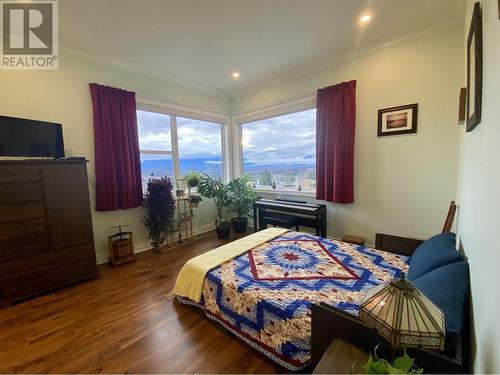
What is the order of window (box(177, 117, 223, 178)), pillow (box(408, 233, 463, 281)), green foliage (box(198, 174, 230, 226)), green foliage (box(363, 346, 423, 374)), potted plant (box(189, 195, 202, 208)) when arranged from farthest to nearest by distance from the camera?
1. window (box(177, 117, 223, 178))
2. green foliage (box(198, 174, 230, 226))
3. potted plant (box(189, 195, 202, 208))
4. pillow (box(408, 233, 463, 281))
5. green foliage (box(363, 346, 423, 374))

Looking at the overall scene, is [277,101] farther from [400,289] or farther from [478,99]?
[400,289]

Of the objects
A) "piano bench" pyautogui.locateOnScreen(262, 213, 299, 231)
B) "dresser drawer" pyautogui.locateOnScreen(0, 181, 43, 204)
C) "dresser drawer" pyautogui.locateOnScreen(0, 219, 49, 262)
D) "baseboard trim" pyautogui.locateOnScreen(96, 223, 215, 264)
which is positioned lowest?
"baseboard trim" pyautogui.locateOnScreen(96, 223, 215, 264)

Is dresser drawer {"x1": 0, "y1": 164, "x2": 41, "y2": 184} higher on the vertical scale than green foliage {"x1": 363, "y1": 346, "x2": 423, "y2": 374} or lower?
higher

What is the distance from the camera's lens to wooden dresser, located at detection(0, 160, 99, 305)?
2.20 metres

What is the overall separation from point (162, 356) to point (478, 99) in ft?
7.72

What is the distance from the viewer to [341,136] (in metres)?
3.19

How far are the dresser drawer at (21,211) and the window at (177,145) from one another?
142cm

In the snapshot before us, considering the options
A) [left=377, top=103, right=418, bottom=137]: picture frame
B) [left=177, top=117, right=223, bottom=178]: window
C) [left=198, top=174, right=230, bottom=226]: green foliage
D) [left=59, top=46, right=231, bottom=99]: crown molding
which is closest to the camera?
[left=377, top=103, right=418, bottom=137]: picture frame

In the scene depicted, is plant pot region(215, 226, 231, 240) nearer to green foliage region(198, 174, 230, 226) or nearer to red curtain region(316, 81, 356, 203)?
green foliage region(198, 174, 230, 226)

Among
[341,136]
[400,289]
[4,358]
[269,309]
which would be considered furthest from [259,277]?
[341,136]

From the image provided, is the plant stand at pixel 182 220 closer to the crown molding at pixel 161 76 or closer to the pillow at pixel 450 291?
the crown molding at pixel 161 76

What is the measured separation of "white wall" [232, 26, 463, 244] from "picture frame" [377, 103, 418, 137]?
0.06 m

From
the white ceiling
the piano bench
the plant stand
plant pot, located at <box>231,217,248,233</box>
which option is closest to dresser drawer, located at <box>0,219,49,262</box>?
the plant stand

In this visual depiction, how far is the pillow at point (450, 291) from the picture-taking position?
2.89ft
